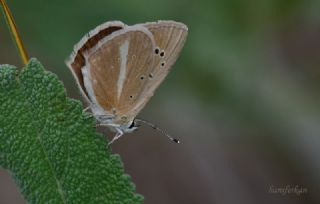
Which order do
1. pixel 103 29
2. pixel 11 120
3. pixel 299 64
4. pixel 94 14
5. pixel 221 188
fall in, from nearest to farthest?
pixel 11 120
pixel 103 29
pixel 94 14
pixel 299 64
pixel 221 188

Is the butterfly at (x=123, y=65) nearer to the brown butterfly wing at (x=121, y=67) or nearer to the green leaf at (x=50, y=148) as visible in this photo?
the brown butterfly wing at (x=121, y=67)

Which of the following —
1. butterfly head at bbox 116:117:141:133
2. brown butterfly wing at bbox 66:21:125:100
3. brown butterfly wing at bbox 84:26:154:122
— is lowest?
butterfly head at bbox 116:117:141:133

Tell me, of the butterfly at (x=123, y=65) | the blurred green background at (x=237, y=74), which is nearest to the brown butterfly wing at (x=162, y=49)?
the butterfly at (x=123, y=65)

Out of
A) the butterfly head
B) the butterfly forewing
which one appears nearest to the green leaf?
the butterfly forewing

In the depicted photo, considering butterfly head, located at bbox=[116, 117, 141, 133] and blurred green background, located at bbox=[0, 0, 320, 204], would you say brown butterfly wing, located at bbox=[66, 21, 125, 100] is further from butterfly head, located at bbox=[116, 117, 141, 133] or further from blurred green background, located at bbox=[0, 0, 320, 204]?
blurred green background, located at bbox=[0, 0, 320, 204]

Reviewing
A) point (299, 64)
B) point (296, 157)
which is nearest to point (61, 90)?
point (296, 157)

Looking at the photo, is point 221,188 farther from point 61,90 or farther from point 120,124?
point 61,90

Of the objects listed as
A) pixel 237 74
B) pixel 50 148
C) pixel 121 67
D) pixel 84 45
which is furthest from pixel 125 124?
pixel 237 74
